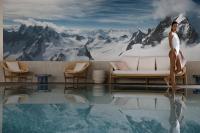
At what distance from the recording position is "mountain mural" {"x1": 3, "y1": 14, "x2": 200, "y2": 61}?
34.6 feet

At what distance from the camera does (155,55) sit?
10.6m

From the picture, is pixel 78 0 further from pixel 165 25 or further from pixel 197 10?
pixel 197 10

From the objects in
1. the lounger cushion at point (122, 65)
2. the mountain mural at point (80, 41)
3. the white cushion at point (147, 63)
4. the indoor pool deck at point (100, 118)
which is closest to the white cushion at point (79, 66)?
the mountain mural at point (80, 41)

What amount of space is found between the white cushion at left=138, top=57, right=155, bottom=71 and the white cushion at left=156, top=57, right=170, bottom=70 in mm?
140

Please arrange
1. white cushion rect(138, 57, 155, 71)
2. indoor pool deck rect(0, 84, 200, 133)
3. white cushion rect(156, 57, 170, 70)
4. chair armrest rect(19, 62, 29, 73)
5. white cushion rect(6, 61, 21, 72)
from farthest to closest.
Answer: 1. chair armrest rect(19, 62, 29, 73)
2. white cushion rect(6, 61, 21, 72)
3. white cushion rect(138, 57, 155, 71)
4. white cushion rect(156, 57, 170, 70)
5. indoor pool deck rect(0, 84, 200, 133)

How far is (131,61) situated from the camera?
34.5ft

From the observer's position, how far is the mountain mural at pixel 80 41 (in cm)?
1054

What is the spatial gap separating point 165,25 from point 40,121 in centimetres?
731

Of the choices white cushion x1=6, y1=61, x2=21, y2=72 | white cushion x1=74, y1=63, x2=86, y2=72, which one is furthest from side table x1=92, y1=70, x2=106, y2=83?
white cushion x1=6, y1=61, x2=21, y2=72

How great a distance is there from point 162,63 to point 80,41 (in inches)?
98.3

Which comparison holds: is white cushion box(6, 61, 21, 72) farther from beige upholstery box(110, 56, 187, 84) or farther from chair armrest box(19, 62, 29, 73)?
beige upholstery box(110, 56, 187, 84)

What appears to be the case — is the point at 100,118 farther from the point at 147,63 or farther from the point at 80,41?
the point at 80,41

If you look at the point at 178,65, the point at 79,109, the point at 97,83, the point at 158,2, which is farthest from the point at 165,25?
the point at 79,109

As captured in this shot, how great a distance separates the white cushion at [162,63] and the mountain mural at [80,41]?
53cm
